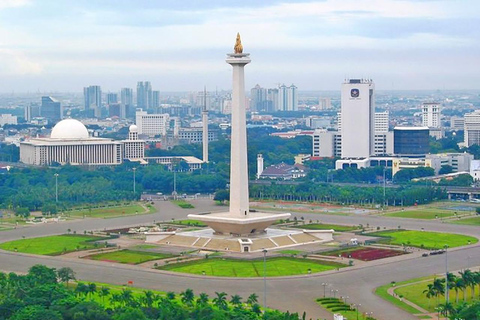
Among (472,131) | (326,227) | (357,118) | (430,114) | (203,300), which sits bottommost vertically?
(326,227)

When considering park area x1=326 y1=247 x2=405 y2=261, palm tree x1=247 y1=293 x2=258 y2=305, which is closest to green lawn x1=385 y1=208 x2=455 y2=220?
park area x1=326 y1=247 x2=405 y2=261

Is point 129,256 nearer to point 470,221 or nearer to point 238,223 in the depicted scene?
point 238,223

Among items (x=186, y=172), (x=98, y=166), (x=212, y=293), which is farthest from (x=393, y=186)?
(x=212, y=293)

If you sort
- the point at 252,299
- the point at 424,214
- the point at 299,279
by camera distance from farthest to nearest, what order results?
the point at 424,214 < the point at 299,279 < the point at 252,299

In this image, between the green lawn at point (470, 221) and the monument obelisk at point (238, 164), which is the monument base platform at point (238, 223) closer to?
the monument obelisk at point (238, 164)

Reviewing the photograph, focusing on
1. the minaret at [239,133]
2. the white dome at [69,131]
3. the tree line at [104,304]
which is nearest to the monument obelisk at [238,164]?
the minaret at [239,133]

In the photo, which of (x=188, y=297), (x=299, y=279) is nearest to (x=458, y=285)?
(x=299, y=279)
